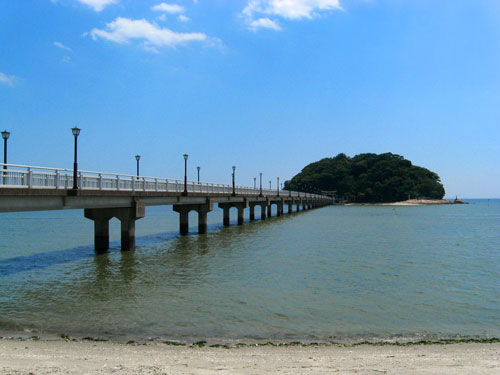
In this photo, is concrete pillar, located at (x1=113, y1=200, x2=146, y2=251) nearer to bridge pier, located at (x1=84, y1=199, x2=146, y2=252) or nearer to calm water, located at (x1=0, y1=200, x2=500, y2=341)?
bridge pier, located at (x1=84, y1=199, x2=146, y2=252)

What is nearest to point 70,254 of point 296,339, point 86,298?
point 86,298

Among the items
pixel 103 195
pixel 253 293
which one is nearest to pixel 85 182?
pixel 103 195

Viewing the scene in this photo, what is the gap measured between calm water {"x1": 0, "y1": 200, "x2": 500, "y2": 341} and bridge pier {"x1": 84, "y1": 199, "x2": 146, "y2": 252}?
904 mm

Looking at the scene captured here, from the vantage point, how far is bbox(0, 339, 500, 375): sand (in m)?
8.05

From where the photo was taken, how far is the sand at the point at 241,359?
26.4ft

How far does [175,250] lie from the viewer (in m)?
31.6

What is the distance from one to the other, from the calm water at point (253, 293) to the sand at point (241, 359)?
1.32 meters

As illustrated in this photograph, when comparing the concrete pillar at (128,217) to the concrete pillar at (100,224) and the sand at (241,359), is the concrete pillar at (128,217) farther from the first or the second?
the sand at (241,359)

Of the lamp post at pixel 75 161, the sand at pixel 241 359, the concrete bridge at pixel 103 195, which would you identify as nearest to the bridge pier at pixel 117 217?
the concrete bridge at pixel 103 195

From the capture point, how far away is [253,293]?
17031 mm

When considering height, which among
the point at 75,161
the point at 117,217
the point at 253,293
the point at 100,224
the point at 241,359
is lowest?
the point at 253,293

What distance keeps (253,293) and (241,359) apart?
796 cm

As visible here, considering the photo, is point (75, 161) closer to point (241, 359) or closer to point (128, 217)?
point (128, 217)

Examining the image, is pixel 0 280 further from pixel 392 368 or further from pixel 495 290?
pixel 495 290
